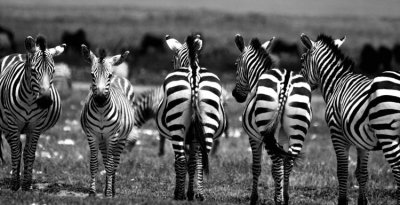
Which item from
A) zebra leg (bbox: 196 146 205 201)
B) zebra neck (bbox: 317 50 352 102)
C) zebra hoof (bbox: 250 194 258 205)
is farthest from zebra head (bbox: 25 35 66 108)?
zebra neck (bbox: 317 50 352 102)

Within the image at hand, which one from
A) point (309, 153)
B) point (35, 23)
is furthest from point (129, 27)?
point (309, 153)

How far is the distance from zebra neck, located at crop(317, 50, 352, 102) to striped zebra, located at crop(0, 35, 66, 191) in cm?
418

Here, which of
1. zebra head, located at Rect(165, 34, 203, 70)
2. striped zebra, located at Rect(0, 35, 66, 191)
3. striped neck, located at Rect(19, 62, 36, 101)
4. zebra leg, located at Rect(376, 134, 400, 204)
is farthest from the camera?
zebra head, located at Rect(165, 34, 203, 70)

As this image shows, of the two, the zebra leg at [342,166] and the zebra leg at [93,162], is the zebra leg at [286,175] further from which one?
the zebra leg at [93,162]

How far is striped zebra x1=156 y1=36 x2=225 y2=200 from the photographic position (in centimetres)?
946

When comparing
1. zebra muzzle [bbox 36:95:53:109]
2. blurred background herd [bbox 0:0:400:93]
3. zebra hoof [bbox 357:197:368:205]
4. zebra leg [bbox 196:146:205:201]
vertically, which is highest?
blurred background herd [bbox 0:0:400:93]

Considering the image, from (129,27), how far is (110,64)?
61.3 m

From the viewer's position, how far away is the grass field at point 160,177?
33.3 feet

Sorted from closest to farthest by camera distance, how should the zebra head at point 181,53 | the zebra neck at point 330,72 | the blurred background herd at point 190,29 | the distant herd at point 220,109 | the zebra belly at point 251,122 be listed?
the distant herd at point 220,109
the zebra belly at point 251,122
the zebra neck at point 330,72
the zebra head at point 181,53
the blurred background herd at point 190,29

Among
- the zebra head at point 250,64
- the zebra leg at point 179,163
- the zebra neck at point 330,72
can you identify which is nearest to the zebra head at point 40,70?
the zebra leg at point 179,163

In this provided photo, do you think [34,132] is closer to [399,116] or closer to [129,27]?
[399,116]

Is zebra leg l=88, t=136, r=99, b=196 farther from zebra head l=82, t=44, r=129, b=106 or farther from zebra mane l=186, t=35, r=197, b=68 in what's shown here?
zebra mane l=186, t=35, r=197, b=68

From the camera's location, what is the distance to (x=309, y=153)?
15.8 metres

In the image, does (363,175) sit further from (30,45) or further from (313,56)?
(30,45)
